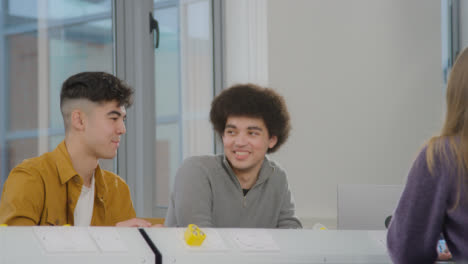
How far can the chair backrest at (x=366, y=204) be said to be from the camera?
5.31ft

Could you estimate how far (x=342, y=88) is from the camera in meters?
3.45

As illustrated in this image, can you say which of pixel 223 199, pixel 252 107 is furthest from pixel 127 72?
pixel 223 199

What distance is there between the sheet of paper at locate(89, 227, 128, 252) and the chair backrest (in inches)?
30.6

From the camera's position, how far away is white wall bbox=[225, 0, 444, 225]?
Answer: 3383 millimetres

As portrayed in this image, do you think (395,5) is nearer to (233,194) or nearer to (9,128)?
(233,194)

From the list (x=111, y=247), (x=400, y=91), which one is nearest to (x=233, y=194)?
(x=111, y=247)

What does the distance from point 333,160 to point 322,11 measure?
0.89m

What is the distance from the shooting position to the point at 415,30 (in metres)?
3.62

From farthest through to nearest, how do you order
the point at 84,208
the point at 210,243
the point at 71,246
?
the point at 84,208 < the point at 210,243 < the point at 71,246

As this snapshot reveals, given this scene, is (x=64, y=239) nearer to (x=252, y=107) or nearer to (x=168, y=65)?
(x=252, y=107)

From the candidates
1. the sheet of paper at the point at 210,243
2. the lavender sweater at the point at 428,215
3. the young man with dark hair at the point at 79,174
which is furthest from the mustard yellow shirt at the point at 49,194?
the lavender sweater at the point at 428,215

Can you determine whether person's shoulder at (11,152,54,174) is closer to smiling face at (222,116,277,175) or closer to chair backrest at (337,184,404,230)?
smiling face at (222,116,277,175)

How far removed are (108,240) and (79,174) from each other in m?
0.85

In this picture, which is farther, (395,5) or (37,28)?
(395,5)
